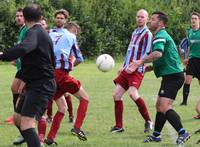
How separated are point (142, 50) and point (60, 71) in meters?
1.77

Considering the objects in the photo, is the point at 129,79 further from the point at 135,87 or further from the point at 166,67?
the point at 166,67

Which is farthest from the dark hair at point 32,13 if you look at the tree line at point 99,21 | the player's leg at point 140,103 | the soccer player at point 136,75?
the tree line at point 99,21

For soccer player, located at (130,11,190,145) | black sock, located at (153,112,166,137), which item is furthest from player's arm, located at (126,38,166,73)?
black sock, located at (153,112,166,137)

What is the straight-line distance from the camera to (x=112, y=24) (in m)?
35.8

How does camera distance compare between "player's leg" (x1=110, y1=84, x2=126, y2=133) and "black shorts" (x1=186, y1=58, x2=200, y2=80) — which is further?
"black shorts" (x1=186, y1=58, x2=200, y2=80)

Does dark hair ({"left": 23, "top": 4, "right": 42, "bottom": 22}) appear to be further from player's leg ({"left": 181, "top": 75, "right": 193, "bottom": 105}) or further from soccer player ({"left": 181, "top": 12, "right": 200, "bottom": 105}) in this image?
player's leg ({"left": 181, "top": 75, "right": 193, "bottom": 105})

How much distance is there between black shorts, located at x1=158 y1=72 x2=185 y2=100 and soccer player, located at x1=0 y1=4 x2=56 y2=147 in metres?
2.19

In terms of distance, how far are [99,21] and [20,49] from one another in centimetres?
2919

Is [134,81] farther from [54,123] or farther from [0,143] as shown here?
[0,143]

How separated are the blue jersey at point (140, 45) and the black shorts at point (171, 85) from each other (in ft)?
4.21

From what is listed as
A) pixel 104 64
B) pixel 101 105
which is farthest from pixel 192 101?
pixel 104 64

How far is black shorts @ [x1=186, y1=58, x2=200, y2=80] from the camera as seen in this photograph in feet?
42.5

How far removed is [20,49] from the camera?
6.47 m

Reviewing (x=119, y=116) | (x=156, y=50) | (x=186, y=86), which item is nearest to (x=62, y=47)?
(x=156, y=50)
